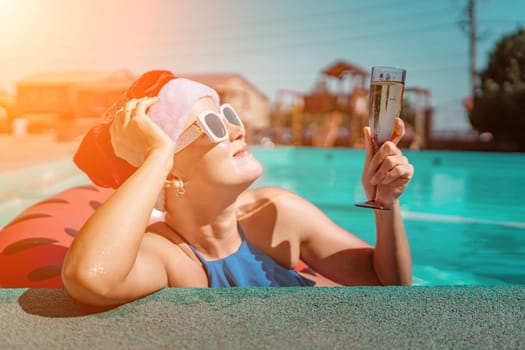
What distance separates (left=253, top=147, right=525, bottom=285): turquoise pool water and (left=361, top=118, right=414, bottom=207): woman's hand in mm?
1990

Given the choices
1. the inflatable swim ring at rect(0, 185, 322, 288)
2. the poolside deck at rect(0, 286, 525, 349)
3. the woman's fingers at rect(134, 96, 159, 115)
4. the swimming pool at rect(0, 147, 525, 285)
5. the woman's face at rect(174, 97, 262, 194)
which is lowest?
the swimming pool at rect(0, 147, 525, 285)

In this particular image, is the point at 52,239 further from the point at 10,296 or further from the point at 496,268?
the point at 496,268

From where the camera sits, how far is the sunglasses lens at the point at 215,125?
1678 millimetres

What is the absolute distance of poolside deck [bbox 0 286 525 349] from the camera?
3.67 feet

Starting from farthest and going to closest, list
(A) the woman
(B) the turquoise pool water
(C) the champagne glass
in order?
(B) the turquoise pool water
(C) the champagne glass
(A) the woman

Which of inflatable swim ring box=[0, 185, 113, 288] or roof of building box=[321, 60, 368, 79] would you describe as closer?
inflatable swim ring box=[0, 185, 113, 288]

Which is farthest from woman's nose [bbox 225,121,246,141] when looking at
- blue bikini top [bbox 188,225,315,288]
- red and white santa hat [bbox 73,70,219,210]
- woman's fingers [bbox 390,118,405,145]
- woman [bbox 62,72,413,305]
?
woman's fingers [bbox 390,118,405,145]

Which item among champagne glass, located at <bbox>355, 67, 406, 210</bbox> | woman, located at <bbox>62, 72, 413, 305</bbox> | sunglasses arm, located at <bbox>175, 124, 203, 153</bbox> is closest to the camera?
woman, located at <bbox>62, 72, 413, 305</bbox>

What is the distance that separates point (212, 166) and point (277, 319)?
0.60 meters

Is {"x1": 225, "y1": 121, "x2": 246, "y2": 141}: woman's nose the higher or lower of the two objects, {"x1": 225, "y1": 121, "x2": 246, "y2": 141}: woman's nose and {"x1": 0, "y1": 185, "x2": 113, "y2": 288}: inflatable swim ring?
the higher

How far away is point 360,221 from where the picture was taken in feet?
19.0

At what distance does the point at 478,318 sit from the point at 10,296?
998mm

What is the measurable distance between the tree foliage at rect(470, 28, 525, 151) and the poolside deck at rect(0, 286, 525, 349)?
15.1 metres

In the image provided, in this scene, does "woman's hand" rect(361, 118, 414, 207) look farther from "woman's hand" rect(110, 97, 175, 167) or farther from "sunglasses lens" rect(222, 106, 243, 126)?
"woman's hand" rect(110, 97, 175, 167)
